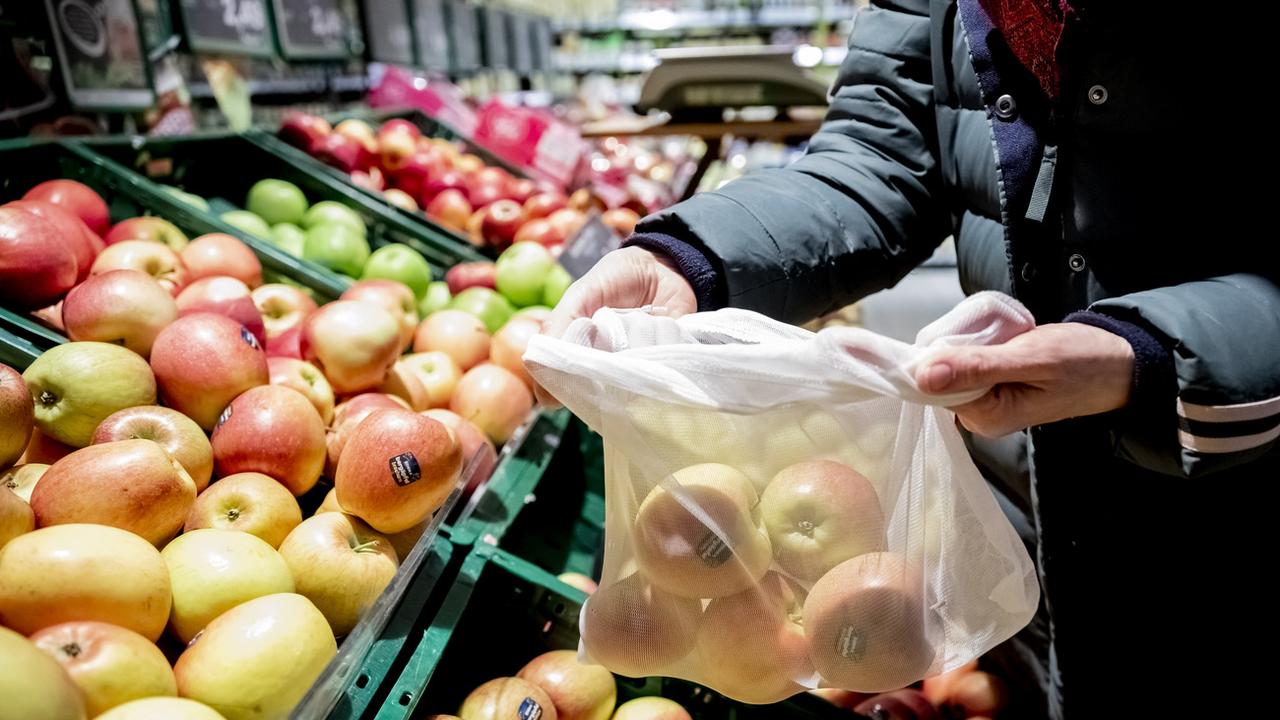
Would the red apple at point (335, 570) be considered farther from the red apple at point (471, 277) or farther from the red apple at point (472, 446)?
the red apple at point (471, 277)

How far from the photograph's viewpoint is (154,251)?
1.66 meters

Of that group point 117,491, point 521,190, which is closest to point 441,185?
point 521,190

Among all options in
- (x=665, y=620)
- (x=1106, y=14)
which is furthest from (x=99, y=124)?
(x=1106, y=14)

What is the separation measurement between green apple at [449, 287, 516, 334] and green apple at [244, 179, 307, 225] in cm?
65

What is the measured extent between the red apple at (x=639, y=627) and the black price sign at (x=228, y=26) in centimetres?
278

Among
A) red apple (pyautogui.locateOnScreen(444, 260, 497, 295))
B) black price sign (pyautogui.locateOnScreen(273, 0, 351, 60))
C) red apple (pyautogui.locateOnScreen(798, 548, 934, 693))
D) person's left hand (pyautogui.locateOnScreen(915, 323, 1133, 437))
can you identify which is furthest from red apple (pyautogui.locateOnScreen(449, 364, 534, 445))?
black price sign (pyautogui.locateOnScreen(273, 0, 351, 60))

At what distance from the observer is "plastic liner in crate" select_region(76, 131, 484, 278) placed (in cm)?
249

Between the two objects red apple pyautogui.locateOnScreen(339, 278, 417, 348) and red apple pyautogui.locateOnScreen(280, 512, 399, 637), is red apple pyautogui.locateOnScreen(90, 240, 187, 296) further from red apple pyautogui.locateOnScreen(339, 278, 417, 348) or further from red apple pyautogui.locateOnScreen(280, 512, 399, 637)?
red apple pyautogui.locateOnScreen(280, 512, 399, 637)

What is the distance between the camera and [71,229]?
158 centimetres

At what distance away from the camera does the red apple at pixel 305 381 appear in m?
1.43

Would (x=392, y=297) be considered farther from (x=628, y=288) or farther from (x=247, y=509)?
(x=628, y=288)

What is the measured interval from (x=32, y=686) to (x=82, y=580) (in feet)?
0.63

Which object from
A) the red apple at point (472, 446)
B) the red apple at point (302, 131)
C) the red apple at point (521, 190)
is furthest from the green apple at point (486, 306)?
the red apple at point (302, 131)

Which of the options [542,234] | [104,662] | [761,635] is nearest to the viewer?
[104,662]
